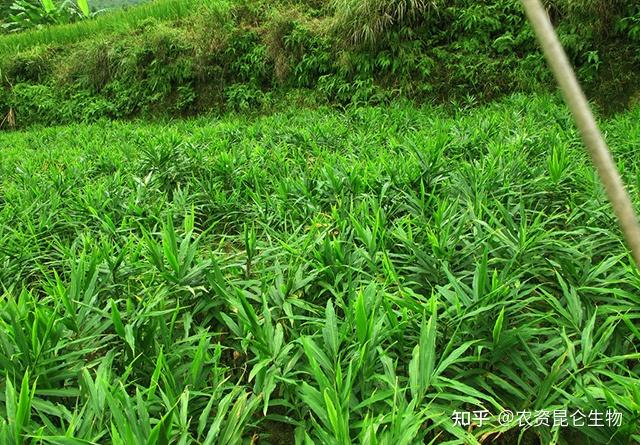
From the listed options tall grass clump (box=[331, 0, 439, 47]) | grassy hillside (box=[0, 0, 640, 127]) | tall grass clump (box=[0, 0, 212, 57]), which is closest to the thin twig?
grassy hillside (box=[0, 0, 640, 127])

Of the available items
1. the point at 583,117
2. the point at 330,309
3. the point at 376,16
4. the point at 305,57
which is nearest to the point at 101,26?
the point at 305,57

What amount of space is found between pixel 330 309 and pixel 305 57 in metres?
5.46

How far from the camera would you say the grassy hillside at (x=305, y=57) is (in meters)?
4.88

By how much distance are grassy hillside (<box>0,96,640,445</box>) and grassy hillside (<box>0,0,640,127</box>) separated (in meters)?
2.43

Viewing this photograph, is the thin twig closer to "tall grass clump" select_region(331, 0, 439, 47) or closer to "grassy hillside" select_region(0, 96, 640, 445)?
"grassy hillside" select_region(0, 96, 640, 445)

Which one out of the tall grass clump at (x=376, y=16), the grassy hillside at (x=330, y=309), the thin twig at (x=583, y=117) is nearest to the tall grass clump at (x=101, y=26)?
the tall grass clump at (x=376, y=16)

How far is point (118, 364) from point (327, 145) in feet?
9.67

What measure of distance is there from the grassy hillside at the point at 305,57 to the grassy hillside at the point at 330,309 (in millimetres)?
2434

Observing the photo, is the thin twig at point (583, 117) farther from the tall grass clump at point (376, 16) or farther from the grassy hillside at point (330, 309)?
the tall grass clump at point (376, 16)

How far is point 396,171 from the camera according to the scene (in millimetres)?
2785

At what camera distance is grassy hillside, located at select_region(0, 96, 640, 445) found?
1230 millimetres

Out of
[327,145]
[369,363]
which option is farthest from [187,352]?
[327,145]

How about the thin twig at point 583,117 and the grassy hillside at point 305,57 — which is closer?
the thin twig at point 583,117

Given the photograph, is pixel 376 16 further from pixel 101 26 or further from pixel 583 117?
pixel 101 26
